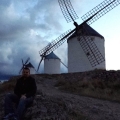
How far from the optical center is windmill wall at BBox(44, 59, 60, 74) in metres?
33.6

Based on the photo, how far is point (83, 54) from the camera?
22.7 meters

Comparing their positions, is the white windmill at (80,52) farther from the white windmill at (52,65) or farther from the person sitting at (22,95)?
the person sitting at (22,95)

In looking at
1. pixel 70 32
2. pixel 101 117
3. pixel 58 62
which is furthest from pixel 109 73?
pixel 58 62

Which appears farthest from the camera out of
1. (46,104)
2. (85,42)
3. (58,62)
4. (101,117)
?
(58,62)

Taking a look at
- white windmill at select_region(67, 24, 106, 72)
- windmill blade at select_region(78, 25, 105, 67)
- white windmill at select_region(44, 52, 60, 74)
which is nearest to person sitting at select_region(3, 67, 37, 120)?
windmill blade at select_region(78, 25, 105, 67)

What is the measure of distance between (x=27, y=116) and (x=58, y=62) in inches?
1121

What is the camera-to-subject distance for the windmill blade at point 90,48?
22.1 meters

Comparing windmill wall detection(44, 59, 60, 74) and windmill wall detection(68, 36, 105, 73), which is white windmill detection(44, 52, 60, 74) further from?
windmill wall detection(68, 36, 105, 73)

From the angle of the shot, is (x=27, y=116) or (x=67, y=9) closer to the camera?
(x=27, y=116)

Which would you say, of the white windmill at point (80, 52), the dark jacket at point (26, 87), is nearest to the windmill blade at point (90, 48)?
the white windmill at point (80, 52)

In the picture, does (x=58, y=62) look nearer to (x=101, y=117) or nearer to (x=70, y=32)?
(x=70, y=32)

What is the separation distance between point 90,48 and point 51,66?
1260 cm

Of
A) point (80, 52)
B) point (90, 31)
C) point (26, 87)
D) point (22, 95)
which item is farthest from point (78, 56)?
point (22, 95)

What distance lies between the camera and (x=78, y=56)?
75.4 ft
